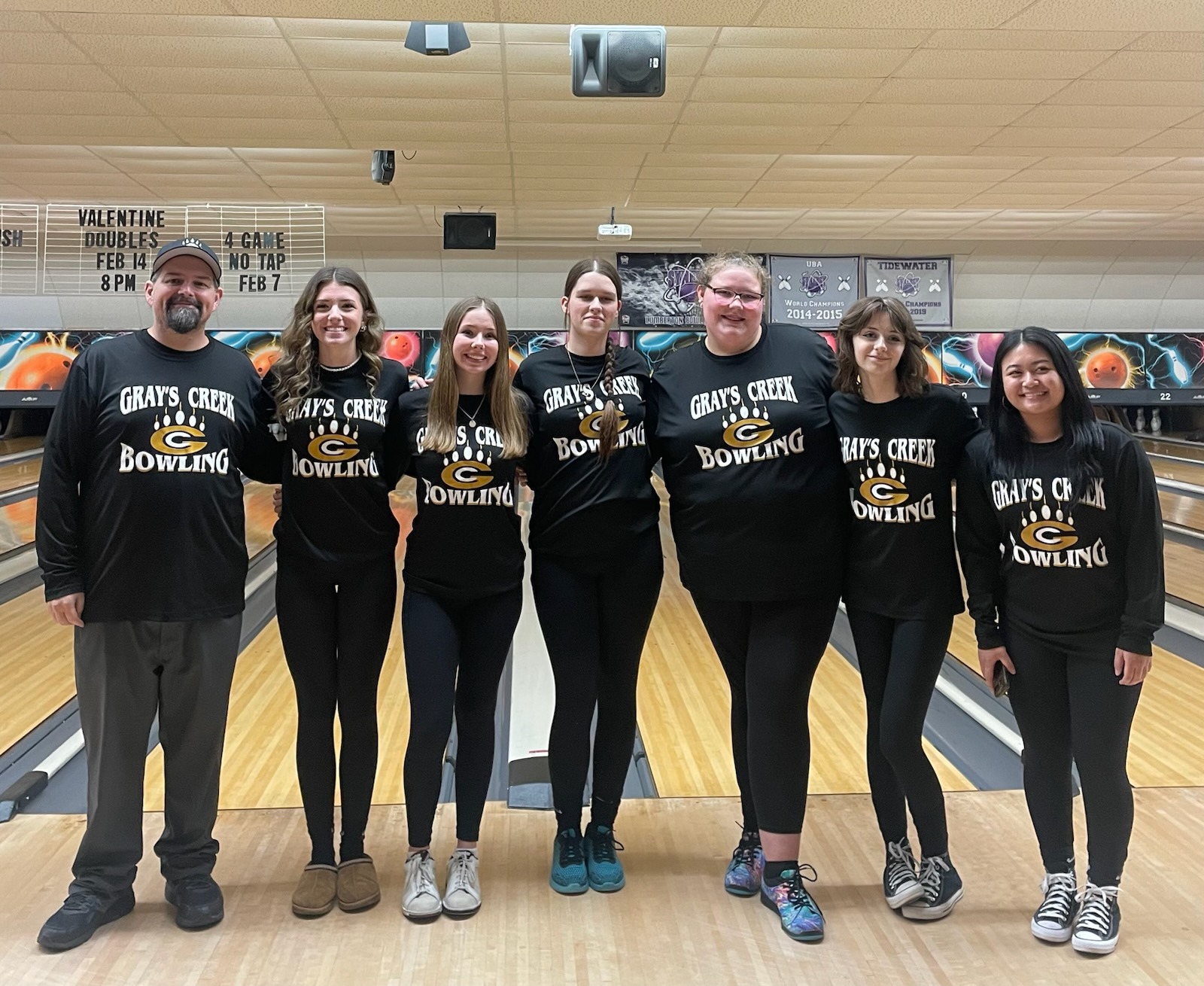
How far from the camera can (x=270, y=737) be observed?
359 cm

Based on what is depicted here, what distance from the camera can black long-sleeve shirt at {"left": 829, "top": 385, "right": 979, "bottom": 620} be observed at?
2.15 metres

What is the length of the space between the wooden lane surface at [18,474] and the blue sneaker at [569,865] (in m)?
7.40

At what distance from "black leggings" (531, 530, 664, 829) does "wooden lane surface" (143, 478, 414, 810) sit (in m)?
0.80

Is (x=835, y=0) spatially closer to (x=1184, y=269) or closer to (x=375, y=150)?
(x=375, y=150)

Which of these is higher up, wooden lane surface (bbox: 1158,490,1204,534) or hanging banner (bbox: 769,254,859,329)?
hanging banner (bbox: 769,254,859,329)

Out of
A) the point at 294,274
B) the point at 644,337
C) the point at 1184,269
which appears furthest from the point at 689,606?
the point at 1184,269

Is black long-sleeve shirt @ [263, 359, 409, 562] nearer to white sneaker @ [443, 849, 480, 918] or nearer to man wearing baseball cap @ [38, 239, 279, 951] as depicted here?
man wearing baseball cap @ [38, 239, 279, 951]

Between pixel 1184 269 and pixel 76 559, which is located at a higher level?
pixel 1184 269

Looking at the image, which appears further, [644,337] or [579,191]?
[644,337]

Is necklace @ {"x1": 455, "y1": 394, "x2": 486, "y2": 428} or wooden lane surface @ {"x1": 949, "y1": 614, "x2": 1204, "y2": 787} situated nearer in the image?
necklace @ {"x1": 455, "y1": 394, "x2": 486, "y2": 428}

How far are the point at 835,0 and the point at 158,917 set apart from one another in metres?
3.68

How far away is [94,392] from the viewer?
2.15m

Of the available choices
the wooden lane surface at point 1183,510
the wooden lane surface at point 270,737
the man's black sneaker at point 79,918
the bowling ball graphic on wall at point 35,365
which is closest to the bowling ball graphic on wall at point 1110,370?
the wooden lane surface at point 1183,510

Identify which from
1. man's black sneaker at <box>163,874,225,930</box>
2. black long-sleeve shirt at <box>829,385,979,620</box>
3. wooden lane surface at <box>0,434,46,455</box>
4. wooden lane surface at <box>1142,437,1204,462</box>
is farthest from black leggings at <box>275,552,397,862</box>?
wooden lane surface at <box>1142,437,1204,462</box>
